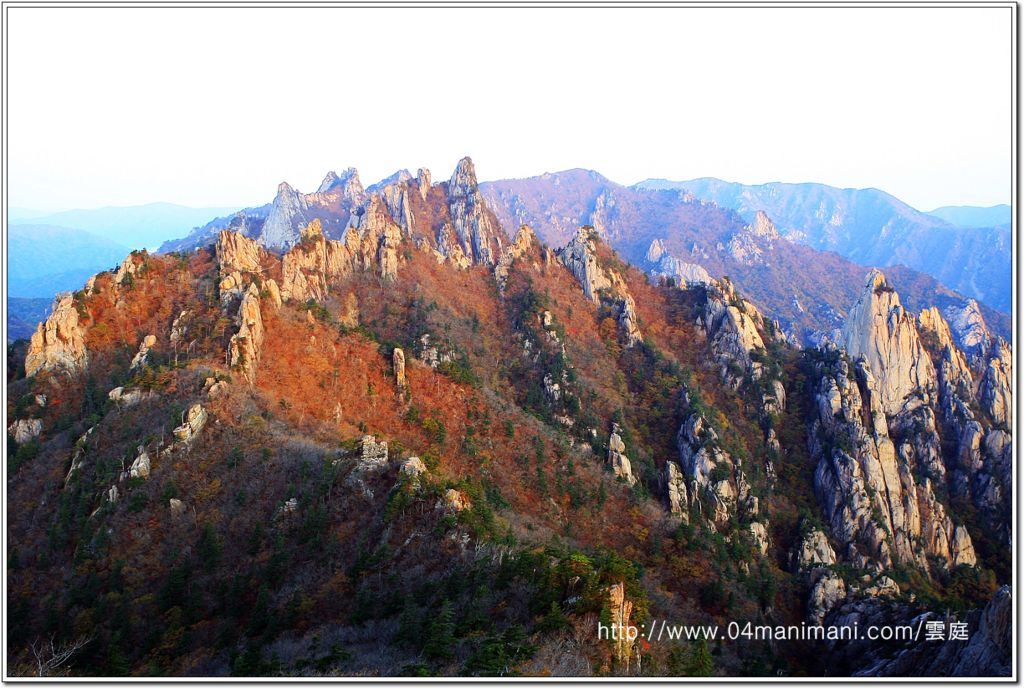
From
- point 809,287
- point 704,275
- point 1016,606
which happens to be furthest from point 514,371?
point 809,287

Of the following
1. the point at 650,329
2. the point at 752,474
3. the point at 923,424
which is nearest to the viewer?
the point at 752,474

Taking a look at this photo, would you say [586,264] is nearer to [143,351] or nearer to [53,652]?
[143,351]

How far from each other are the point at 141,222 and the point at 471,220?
100368mm

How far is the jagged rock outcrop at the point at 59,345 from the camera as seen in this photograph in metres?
25.8

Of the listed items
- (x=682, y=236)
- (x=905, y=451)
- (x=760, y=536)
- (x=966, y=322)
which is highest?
(x=682, y=236)

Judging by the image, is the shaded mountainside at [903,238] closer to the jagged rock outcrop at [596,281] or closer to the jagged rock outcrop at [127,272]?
the jagged rock outcrop at [596,281]

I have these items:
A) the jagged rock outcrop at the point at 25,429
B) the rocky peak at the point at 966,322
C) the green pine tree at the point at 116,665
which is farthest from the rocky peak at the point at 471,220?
the rocky peak at the point at 966,322

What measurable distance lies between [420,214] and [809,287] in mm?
98458

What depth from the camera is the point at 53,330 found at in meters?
26.5

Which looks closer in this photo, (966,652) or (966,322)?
(966,652)

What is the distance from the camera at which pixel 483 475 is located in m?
28.2

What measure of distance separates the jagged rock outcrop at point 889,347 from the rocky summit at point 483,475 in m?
0.29

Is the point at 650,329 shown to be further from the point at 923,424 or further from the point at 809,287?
the point at 809,287

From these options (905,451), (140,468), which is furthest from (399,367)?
(905,451)
